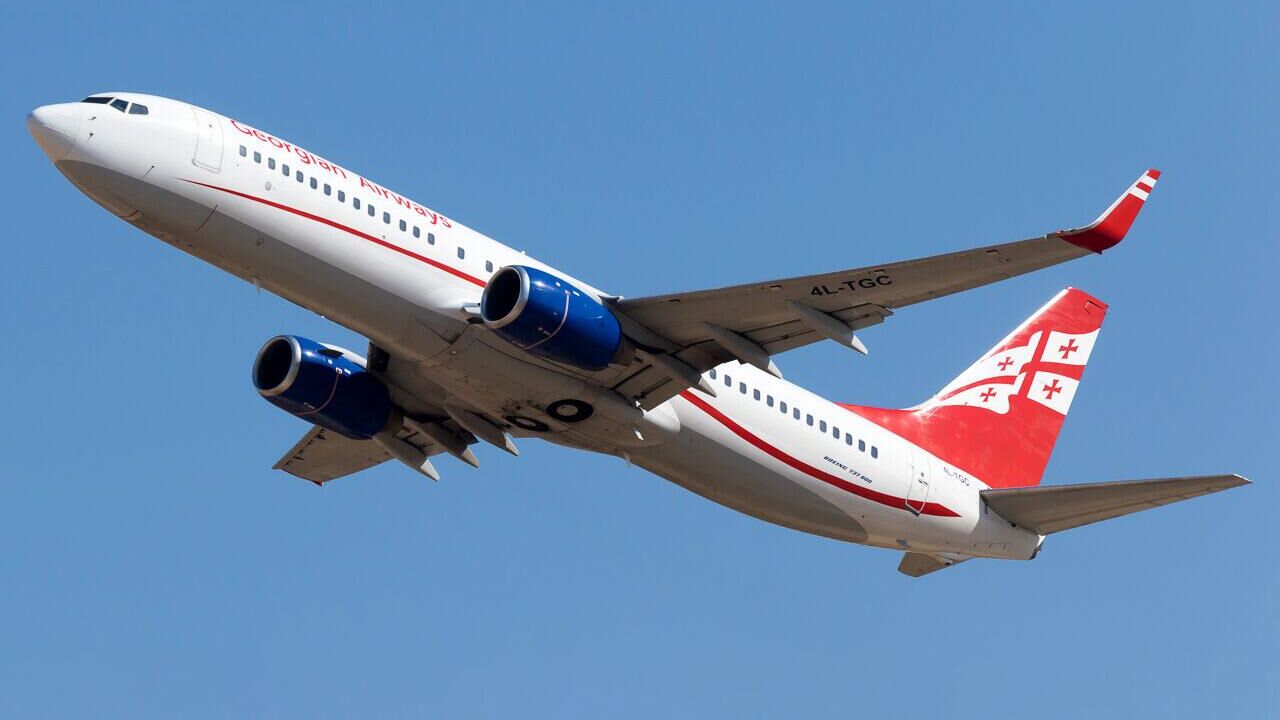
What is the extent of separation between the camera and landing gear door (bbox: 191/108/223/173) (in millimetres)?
34553

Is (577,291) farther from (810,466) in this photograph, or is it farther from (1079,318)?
(1079,318)

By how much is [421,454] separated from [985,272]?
16.8 metres

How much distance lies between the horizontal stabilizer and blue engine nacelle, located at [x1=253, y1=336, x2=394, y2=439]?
51.3ft

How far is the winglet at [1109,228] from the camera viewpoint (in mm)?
30453

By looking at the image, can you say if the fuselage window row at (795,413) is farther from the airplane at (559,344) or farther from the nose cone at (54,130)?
the nose cone at (54,130)

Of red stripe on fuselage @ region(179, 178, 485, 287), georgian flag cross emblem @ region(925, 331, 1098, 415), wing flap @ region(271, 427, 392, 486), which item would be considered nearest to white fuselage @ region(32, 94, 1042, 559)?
red stripe on fuselage @ region(179, 178, 485, 287)

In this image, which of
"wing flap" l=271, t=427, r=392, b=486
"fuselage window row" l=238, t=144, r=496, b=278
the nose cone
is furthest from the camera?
"wing flap" l=271, t=427, r=392, b=486

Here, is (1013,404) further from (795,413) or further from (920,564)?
(795,413)

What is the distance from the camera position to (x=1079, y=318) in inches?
1933

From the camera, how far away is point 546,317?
113 feet

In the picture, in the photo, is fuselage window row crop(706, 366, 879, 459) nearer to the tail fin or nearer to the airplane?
the airplane

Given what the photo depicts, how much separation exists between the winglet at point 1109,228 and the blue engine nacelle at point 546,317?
32.4 ft

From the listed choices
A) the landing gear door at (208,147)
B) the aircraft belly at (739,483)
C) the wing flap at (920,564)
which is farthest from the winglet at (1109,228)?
the landing gear door at (208,147)

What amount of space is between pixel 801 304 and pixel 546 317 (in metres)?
5.31
